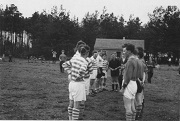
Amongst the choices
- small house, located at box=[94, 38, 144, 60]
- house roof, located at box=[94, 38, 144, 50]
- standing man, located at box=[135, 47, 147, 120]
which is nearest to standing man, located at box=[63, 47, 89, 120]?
standing man, located at box=[135, 47, 147, 120]

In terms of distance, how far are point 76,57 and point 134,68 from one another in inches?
56.0

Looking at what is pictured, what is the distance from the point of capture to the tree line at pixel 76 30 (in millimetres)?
63375

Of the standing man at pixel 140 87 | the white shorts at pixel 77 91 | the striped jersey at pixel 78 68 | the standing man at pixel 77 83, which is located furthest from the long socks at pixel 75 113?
the standing man at pixel 140 87

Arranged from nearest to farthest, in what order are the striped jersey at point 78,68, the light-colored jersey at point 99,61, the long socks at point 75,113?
1. the long socks at point 75,113
2. the striped jersey at point 78,68
3. the light-colored jersey at point 99,61

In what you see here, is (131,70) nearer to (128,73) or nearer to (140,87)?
(128,73)

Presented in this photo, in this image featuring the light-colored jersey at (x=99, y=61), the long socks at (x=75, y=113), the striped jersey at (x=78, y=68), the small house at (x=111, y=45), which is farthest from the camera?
the small house at (x=111, y=45)

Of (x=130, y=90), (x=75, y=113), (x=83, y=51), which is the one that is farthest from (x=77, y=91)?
(x=130, y=90)

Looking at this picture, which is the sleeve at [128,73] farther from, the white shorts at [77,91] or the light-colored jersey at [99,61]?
the light-colored jersey at [99,61]

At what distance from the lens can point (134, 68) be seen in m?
6.31

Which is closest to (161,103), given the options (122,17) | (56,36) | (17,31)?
(56,36)

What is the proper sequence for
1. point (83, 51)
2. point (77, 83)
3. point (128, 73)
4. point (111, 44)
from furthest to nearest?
point (111, 44)
point (83, 51)
point (77, 83)
point (128, 73)

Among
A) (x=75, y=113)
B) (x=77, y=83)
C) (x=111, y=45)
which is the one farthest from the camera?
(x=111, y=45)

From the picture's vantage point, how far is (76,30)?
2566 inches

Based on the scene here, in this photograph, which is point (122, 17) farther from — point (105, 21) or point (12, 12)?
point (12, 12)
